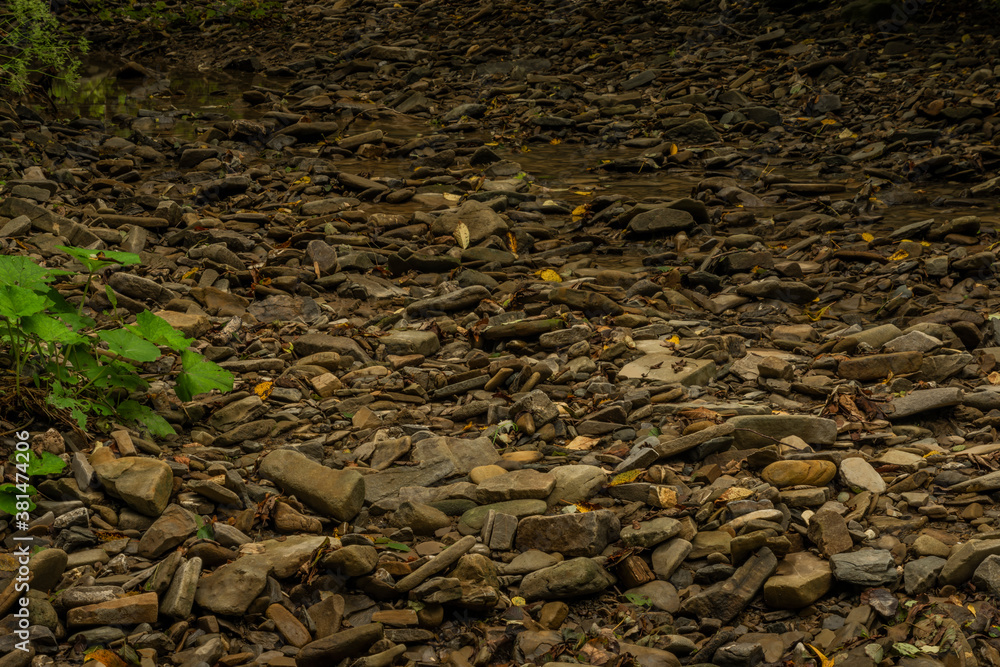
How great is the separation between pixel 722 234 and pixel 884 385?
9.91 ft

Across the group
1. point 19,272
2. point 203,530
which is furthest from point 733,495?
point 19,272

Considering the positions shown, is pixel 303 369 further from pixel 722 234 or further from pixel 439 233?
pixel 722 234

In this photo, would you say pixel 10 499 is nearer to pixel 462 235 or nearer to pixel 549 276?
pixel 549 276

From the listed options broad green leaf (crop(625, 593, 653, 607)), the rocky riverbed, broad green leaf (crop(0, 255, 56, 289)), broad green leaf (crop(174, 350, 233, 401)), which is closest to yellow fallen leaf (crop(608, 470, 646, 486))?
the rocky riverbed

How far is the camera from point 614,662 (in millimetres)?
2445

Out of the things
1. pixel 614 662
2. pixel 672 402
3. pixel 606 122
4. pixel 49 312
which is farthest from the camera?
pixel 606 122

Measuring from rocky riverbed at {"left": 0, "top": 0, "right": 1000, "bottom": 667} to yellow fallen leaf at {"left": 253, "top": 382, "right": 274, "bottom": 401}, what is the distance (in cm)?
4

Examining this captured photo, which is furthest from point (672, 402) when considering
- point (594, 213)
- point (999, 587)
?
point (594, 213)

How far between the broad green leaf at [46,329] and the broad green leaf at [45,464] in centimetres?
44

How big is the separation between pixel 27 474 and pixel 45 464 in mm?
66

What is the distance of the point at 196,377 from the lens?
3488 millimetres

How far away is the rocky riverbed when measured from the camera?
2.60 metres

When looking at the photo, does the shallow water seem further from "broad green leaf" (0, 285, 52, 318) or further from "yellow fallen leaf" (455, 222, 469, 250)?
"broad green leaf" (0, 285, 52, 318)

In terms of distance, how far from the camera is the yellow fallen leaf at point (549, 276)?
19.5 ft
